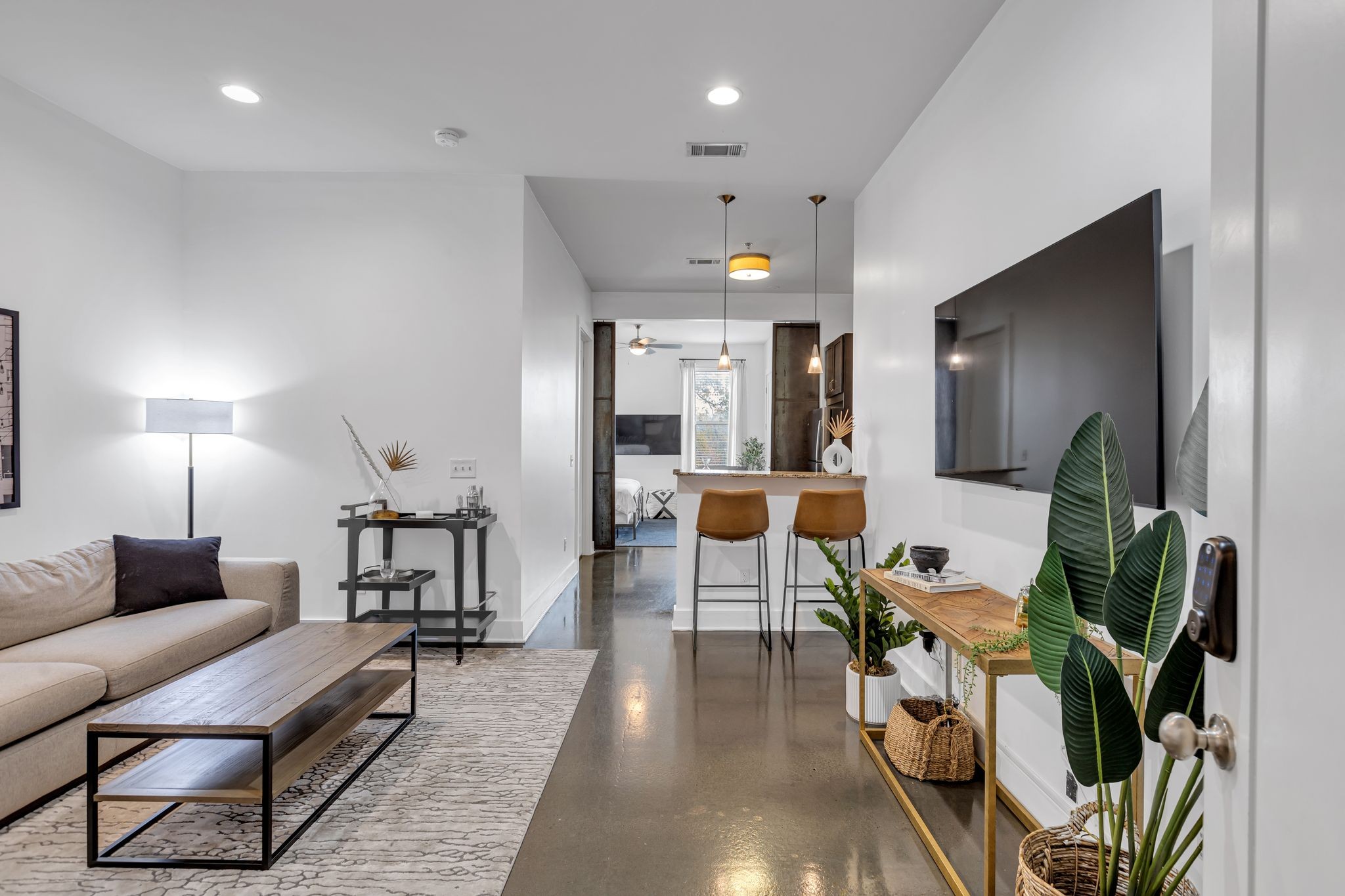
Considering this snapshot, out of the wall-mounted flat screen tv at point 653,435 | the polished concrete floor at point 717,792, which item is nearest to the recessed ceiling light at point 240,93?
the polished concrete floor at point 717,792

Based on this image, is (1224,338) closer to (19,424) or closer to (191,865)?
(191,865)

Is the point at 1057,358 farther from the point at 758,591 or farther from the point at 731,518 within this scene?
the point at 758,591

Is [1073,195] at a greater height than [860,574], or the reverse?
[1073,195]

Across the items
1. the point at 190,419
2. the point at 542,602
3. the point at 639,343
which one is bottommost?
the point at 542,602

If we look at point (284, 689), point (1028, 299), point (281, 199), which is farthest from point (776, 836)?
point (281, 199)

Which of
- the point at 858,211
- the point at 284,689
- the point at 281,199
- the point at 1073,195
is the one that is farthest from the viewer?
the point at 858,211

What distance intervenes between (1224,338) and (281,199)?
4664mm

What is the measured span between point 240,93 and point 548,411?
2.52m

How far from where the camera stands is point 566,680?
137 inches

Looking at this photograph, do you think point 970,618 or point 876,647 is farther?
point 876,647

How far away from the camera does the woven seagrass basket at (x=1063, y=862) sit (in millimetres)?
1425

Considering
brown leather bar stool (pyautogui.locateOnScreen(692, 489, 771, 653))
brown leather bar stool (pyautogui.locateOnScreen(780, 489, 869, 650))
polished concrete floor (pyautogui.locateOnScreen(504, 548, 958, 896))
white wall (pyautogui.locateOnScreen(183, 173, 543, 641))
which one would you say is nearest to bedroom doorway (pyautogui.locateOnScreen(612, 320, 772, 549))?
brown leather bar stool (pyautogui.locateOnScreen(692, 489, 771, 653))

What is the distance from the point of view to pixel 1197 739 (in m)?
0.75

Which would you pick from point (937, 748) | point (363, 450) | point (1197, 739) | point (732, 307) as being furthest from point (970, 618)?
point (732, 307)
